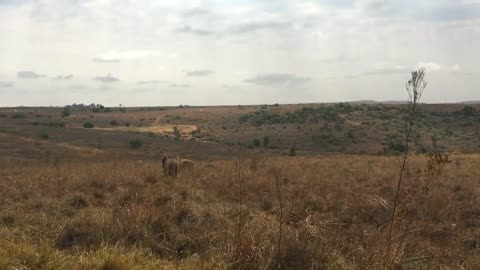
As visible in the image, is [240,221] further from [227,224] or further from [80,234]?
[80,234]

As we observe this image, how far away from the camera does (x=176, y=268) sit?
5340 millimetres

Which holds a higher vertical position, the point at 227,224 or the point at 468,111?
the point at 468,111

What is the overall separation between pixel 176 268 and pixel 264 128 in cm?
5742

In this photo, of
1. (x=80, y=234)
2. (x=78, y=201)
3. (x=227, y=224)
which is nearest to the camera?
(x=80, y=234)

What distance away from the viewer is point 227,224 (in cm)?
719

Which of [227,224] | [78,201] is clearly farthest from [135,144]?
[227,224]

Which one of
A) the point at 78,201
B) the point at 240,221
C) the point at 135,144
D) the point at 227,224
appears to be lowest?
the point at 135,144

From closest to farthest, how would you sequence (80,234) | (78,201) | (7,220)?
(80,234) < (7,220) < (78,201)

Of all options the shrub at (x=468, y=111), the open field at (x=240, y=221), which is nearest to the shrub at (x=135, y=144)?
the open field at (x=240, y=221)

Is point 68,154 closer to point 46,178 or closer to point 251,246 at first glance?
point 46,178

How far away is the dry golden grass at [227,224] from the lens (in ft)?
17.8

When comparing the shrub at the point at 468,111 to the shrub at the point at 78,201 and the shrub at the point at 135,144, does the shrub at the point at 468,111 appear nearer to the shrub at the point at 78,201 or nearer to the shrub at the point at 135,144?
the shrub at the point at 135,144

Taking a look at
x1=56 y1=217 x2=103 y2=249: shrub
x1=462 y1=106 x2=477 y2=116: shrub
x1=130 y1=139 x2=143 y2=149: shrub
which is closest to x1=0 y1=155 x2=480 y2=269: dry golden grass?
x1=56 y1=217 x2=103 y2=249: shrub

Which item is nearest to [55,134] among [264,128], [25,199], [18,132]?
[18,132]
